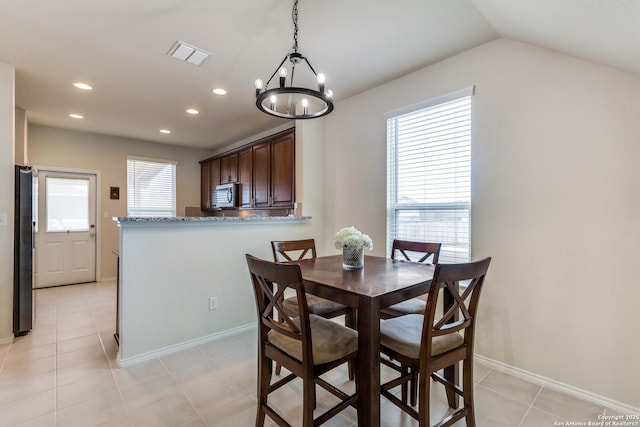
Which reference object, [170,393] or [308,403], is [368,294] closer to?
[308,403]

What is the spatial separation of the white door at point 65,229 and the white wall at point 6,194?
242 cm

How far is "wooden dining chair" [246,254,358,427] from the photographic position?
136 cm

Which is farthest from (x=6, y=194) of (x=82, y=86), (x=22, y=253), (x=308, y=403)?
(x=308, y=403)

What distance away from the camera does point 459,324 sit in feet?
5.00

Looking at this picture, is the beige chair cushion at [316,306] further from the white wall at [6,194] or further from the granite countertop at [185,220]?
the white wall at [6,194]

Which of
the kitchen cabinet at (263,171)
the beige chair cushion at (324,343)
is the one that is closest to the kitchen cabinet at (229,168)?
the kitchen cabinet at (263,171)

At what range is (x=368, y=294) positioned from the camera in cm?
139

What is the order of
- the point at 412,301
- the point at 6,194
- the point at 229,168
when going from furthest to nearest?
the point at 229,168
the point at 6,194
the point at 412,301

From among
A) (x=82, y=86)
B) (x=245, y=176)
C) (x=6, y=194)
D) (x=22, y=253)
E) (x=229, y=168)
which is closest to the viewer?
(x=6, y=194)

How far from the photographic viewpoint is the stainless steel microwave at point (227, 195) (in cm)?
510

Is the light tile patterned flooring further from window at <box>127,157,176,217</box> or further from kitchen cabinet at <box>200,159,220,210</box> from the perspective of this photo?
kitchen cabinet at <box>200,159,220,210</box>

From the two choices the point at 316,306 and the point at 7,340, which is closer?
the point at 316,306

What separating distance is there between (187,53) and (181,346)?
2.57 metres

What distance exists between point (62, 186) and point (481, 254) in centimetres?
623
